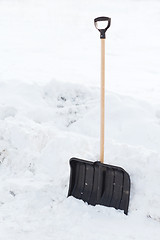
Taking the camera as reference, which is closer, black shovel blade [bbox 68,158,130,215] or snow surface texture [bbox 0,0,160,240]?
snow surface texture [bbox 0,0,160,240]

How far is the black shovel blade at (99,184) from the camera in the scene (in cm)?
309

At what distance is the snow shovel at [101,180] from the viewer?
10.2ft

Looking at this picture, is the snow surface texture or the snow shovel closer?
the snow surface texture

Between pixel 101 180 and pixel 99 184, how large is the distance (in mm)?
44

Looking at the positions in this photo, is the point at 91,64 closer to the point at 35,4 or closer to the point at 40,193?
the point at 40,193

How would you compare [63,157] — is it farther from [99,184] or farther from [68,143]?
[99,184]

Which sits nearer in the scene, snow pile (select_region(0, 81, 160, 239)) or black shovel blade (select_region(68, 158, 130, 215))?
snow pile (select_region(0, 81, 160, 239))

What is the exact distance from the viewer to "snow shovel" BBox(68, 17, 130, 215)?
3096mm

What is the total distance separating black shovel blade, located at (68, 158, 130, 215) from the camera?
10.1 ft

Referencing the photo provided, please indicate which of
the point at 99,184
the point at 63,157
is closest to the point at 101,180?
the point at 99,184

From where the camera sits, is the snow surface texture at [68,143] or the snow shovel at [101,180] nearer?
the snow surface texture at [68,143]

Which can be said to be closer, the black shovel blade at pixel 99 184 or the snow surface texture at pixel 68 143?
the snow surface texture at pixel 68 143

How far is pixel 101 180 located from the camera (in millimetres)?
3186

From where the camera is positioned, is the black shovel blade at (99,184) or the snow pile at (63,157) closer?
the snow pile at (63,157)
